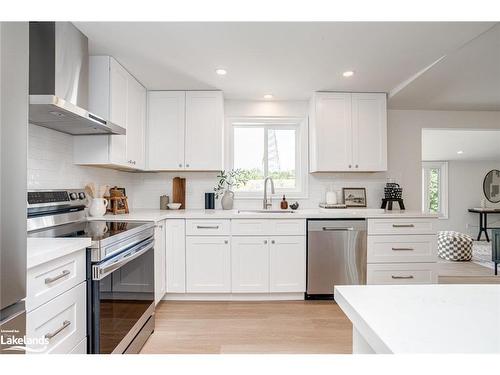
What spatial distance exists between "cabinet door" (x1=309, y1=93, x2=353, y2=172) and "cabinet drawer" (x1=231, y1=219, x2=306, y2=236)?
784mm

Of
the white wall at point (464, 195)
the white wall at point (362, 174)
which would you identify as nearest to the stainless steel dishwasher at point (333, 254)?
the white wall at point (362, 174)

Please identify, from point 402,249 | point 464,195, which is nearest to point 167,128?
point 402,249

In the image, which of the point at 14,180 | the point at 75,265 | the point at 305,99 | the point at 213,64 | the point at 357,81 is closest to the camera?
the point at 14,180

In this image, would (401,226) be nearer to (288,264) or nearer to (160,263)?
(288,264)

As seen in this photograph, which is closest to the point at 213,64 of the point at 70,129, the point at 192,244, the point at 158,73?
the point at 158,73

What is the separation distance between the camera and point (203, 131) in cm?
326

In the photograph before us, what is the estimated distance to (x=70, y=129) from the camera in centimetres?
227

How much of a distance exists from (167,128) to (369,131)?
2.28 metres

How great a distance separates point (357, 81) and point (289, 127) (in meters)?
0.99

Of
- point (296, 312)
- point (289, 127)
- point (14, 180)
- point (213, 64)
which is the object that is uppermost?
point (213, 64)

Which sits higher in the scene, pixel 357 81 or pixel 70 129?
pixel 357 81

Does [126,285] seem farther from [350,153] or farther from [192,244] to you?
[350,153]

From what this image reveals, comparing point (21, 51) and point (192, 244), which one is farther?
point (192, 244)

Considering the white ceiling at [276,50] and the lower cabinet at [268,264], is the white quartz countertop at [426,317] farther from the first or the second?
the lower cabinet at [268,264]
